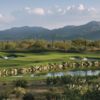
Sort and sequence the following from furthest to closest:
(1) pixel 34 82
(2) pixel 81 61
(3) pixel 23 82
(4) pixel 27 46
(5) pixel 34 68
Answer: (4) pixel 27 46 < (2) pixel 81 61 < (5) pixel 34 68 < (1) pixel 34 82 < (3) pixel 23 82

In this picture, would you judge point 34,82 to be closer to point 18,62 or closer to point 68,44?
point 18,62

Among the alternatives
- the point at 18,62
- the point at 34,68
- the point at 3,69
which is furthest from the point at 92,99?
the point at 18,62

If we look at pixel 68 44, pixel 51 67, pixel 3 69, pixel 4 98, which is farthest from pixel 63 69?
pixel 68 44

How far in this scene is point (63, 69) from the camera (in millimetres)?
64375

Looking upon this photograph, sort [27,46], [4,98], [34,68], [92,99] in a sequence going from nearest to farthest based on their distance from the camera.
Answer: [92,99]
[4,98]
[34,68]
[27,46]

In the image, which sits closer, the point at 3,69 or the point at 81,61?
the point at 3,69

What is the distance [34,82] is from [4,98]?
505 inches

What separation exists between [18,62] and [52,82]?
24501mm

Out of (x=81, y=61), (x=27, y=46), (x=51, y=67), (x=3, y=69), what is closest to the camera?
(x=3, y=69)

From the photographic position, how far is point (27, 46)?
11856 cm

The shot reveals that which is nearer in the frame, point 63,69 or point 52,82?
point 52,82

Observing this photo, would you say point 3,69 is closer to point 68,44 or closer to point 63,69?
point 63,69

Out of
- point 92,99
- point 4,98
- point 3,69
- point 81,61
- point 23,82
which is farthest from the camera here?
point 81,61

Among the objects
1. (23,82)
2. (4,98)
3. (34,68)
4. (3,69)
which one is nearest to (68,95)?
(4,98)
